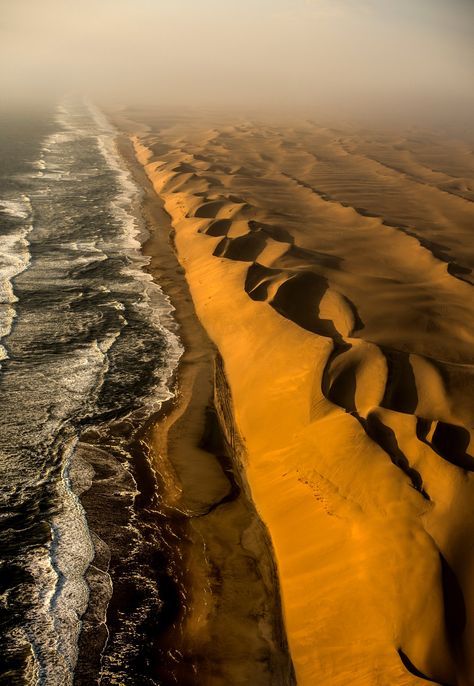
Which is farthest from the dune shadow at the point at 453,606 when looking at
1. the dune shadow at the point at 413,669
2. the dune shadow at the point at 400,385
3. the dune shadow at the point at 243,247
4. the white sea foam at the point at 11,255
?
the dune shadow at the point at 243,247

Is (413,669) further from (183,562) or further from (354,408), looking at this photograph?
(354,408)

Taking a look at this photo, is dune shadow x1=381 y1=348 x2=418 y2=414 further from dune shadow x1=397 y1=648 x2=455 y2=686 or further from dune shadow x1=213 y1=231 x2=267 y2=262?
dune shadow x1=213 y1=231 x2=267 y2=262

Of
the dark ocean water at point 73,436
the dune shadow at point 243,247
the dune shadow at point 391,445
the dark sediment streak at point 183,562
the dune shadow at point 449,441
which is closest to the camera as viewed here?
the dark sediment streak at point 183,562

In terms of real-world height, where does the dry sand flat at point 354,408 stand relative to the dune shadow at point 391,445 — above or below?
below

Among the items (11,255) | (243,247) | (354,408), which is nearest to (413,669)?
(354,408)

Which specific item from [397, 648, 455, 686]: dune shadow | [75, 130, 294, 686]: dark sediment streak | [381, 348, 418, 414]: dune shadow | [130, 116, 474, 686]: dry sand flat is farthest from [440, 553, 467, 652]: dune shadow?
[381, 348, 418, 414]: dune shadow

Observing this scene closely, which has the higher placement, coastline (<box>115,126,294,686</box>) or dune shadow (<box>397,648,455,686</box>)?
dune shadow (<box>397,648,455,686</box>)

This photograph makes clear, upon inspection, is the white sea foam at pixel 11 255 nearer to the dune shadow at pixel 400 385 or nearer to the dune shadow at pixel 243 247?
the dune shadow at pixel 243 247
